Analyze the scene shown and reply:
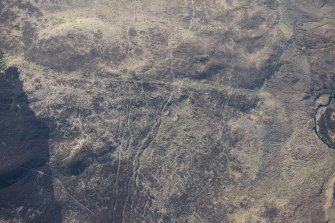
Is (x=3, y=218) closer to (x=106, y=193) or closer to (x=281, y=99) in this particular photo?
(x=106, y=193)

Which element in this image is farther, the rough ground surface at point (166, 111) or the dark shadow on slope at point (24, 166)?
the rough ground surface at point (166, 111)

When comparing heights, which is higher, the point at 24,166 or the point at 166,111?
the point at 166,111

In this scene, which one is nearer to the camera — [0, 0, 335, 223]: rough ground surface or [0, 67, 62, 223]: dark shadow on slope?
[0, 67, 62, 223]: dark shadow on slope

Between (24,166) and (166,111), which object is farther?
Result: (166,111)
